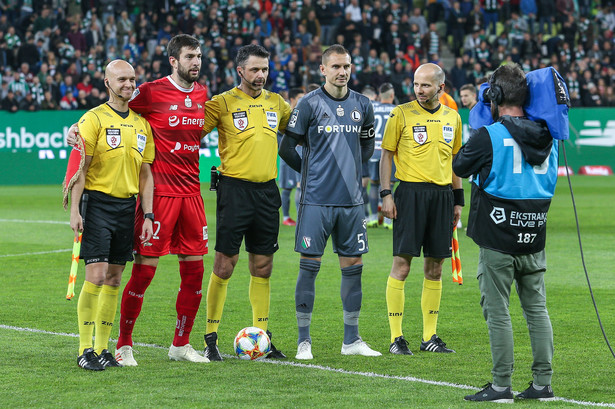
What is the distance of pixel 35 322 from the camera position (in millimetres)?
8727

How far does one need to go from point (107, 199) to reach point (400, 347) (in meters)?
2.48

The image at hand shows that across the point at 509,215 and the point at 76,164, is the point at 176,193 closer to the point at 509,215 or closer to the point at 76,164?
the point at 76,164

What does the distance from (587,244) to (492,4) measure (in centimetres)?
2039

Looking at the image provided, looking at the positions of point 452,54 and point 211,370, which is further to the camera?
point 452,54

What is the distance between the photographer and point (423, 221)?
7.75 meters

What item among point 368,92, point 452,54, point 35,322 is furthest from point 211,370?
point 452,54

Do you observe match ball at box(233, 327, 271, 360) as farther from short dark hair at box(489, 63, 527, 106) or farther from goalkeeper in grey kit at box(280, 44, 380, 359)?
short dark hair at box(489, 63, 527, 106)

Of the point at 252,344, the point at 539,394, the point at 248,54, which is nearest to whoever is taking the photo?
the point at 539,394

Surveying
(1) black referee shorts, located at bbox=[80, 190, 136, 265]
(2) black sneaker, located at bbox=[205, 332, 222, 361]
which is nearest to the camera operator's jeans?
(2) black sneaker, located at bbox=[205, 332, 222, 361]

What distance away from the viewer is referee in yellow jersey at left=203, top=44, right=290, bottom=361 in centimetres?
735

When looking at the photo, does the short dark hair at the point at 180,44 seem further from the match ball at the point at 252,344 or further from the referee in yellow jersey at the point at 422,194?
the match ball at the point at 252,344

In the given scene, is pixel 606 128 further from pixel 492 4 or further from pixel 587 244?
pixel 587 244

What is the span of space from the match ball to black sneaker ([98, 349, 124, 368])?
88 centimetres

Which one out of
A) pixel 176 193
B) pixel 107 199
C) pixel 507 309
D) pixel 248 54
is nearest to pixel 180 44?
pixel 248 54
